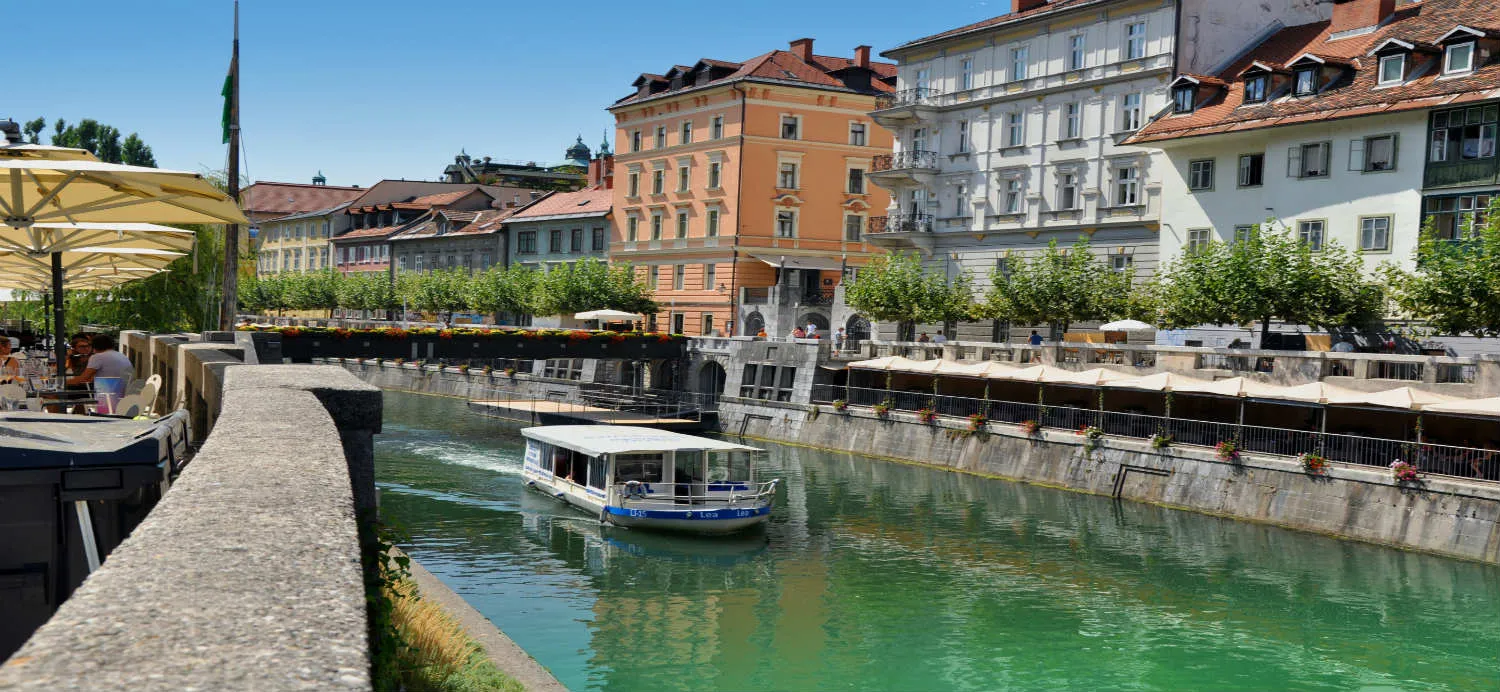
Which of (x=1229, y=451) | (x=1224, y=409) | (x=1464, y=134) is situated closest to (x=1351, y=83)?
(x=1464, y=134)

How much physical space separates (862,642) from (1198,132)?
29.5 metres

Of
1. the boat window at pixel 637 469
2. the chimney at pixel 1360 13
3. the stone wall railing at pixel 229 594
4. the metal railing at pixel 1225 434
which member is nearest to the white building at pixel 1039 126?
the chimney at pixel 1360 13

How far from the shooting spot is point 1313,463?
32344 millimetres

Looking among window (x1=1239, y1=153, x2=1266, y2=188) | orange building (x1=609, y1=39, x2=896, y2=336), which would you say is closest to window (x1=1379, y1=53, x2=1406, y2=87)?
window (x1=1239, y1=153, x2=1266, y2=188)

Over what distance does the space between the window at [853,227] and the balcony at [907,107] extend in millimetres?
11820

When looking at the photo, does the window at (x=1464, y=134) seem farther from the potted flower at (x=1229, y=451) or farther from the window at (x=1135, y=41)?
the window at (x=1135, y=41)

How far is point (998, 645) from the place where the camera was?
2158cm

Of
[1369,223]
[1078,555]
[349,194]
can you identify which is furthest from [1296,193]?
[349,194]

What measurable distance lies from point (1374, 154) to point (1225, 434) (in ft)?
36.5

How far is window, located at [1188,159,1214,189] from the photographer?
45.8 metres

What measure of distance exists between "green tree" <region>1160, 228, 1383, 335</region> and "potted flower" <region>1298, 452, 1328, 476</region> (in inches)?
262

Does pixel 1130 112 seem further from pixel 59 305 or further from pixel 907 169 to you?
pixel 59 305

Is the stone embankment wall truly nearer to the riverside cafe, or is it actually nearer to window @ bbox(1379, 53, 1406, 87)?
the riverside cafe

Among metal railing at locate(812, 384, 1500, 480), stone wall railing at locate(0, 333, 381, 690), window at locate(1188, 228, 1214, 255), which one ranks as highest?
window at locate(1188, 228, 1214, 255)
